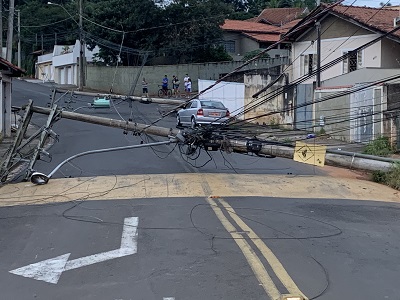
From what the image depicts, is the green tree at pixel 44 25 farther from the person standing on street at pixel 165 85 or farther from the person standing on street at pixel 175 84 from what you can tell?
the person standing on street at pixel 165 85

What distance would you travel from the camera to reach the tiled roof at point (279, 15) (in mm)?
68312

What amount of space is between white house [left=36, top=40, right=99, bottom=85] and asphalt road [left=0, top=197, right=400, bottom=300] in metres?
52.0

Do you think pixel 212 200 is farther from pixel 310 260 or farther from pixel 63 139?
pixel 63 139

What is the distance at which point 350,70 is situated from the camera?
3309 cm

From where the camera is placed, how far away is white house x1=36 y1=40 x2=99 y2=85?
62875 mm

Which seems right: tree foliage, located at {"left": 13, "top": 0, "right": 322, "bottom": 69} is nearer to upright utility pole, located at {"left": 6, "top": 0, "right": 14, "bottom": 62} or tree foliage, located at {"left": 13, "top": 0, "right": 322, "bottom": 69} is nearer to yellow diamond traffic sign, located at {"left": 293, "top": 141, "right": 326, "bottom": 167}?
upright utility pole, located at {"left": 6, "top": 0, "right": 14, "bottom": 62}

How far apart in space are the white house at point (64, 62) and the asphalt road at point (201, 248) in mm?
52012

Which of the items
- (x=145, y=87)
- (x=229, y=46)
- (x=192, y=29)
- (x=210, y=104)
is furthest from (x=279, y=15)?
(x=210, y=104)

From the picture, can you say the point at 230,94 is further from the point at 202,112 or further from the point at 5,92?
the point at 5,92

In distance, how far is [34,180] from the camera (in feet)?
49.5

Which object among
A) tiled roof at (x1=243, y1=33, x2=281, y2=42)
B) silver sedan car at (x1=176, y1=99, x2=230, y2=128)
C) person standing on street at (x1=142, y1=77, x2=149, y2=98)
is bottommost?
silver sedan car at (x1=176, y1=99, x2=230, y2=128)

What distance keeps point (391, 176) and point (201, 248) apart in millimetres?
8479

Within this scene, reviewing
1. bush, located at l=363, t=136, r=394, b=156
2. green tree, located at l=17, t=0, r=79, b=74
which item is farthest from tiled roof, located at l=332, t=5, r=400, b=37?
green tree, located at l=17, t=0, r=79, b=74

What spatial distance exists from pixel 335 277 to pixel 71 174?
1130 centimetres
